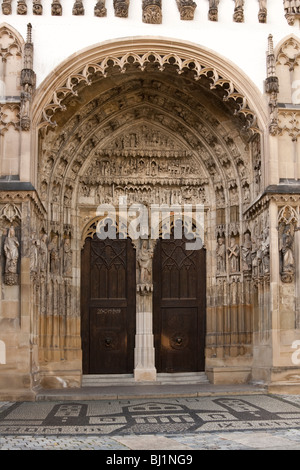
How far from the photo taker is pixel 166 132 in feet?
53.9

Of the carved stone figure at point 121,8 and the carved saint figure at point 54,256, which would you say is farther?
the carved saint figure at point 54,256

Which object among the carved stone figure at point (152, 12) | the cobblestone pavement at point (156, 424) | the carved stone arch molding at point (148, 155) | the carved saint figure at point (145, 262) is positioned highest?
the carved stone figure at point (152, 12)

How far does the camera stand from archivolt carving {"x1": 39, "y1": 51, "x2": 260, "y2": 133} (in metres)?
13.8

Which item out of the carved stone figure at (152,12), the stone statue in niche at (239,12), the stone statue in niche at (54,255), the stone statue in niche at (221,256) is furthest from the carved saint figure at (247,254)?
the carved stone figure at (152,12)

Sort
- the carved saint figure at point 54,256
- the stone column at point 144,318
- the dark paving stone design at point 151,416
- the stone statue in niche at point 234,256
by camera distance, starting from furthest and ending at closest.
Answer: the stone statue in niche at point 234,256 < the stone column at point 144,318 < the carved saint figure at point 54,256 < the dark paving stone design at point 151,416

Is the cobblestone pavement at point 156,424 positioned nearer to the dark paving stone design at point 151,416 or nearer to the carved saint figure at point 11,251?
the dark paving stone design at point 151,416

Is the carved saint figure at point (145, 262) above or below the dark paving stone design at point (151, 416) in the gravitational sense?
above

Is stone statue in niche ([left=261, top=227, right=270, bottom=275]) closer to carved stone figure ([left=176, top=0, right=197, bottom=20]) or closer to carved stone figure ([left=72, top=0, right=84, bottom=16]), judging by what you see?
carved stone figure ([left=176, top=0, right=197, bottom=20])

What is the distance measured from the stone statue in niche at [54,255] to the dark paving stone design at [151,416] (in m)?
3.76

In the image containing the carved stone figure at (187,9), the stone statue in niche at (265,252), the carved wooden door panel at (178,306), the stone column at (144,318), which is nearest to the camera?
the stone statue in niche at (265,252)

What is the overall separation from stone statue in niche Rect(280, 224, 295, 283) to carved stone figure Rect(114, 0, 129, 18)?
6.06m

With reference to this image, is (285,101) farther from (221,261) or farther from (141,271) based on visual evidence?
(141,271)

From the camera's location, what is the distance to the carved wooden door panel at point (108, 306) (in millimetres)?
15344

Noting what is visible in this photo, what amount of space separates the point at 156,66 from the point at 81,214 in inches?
162
